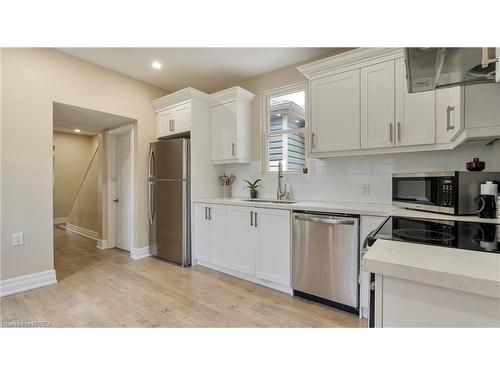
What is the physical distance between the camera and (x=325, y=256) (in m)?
2.13

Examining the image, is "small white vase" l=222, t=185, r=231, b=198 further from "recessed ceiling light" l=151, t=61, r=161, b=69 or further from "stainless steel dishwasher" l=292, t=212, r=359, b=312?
"recessed ceiling light" l=151, t=61, r=161, b=69

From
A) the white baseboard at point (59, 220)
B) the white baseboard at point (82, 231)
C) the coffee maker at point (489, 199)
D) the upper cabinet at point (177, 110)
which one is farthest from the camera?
the white baseboard at point (59, 220)

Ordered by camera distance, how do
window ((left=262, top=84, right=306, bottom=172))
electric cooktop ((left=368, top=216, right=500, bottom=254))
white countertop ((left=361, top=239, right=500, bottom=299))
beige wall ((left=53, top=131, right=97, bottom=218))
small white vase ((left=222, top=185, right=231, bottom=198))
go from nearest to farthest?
white countertop ((left=361, top=239, right=500, bottom=299)), electric cooktop ((left=368, top=216, right=500, bottom=254)), window ((left=262, top=84, right=306, bottom=172)), small white vase ((left=222, top=185, right=231, bottom=198)), beige wall ((left=53, top=131, right=97, bottom=218))

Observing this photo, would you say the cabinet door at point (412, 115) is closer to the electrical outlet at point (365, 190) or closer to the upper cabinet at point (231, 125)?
the electrical outlet at point (365, 190)

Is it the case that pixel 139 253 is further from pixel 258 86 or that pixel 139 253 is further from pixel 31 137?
pixel 258 86

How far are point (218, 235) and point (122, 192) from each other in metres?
2.16

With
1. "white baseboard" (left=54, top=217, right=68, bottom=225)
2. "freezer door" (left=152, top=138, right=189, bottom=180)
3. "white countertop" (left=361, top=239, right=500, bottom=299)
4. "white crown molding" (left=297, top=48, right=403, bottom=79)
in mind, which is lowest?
"white baseboard" (left=54, top=217, right=68, bottom=225)

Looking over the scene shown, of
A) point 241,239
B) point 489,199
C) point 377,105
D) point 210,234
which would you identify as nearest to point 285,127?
point 377,105

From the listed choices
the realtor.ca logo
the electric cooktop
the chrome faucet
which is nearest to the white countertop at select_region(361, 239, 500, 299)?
the electric cooktop

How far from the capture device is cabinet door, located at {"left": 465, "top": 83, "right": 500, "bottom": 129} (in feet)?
4.79

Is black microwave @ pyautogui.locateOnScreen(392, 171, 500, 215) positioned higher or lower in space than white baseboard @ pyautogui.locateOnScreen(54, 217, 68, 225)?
higher

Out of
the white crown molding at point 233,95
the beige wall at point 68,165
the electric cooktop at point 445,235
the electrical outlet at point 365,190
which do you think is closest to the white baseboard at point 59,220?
the beige wall at point 68,165

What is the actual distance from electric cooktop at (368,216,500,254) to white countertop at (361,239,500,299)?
116mm

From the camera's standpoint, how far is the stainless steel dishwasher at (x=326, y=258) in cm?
200
